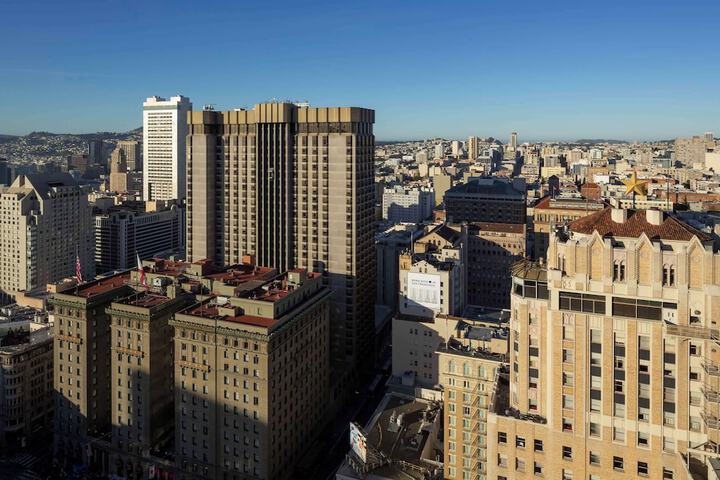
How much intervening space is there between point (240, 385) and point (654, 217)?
2519 inches

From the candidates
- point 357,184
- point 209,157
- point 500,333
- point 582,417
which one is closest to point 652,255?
point 582,417

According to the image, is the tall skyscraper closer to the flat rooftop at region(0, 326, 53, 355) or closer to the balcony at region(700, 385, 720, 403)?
the flat rooftop at region(0, 326, 53, 355)

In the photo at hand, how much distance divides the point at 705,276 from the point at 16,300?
189 meters

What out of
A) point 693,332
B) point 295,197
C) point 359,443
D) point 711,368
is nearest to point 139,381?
point 359,443

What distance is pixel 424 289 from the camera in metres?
132

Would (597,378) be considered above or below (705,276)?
below

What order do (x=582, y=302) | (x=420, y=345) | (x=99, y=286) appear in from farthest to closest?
(x=420, y=345) < (x=99, y=286) < (x=582, y=302)

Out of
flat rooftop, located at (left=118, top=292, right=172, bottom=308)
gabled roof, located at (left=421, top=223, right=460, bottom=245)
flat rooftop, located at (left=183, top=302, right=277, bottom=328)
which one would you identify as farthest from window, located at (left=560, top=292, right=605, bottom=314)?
gabled roof, located at (left=421, top=223, right=460, bottom=245)

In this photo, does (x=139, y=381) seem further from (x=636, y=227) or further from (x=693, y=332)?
(x=693, y=332)

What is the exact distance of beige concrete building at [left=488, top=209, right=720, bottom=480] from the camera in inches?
1786

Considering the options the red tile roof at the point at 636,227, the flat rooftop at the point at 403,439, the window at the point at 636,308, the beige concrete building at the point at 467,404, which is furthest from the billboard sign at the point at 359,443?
the window at the point at 636,308

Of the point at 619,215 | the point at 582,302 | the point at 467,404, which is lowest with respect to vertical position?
the point at 467,404

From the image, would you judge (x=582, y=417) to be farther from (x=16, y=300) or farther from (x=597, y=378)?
(x=16, y=300)

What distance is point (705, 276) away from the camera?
45.3m
